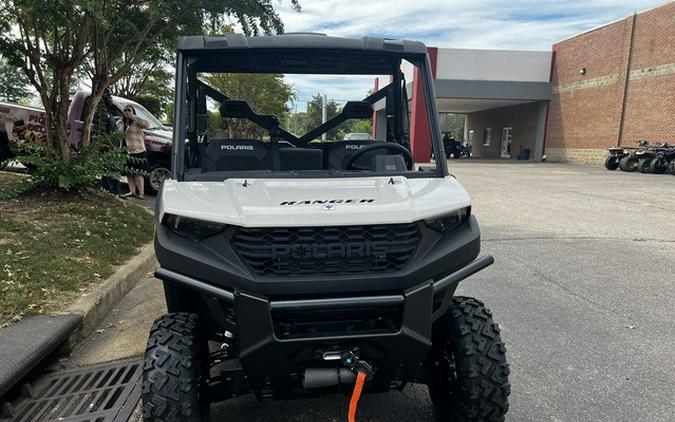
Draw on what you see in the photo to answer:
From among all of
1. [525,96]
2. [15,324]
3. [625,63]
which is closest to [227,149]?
[15,324]

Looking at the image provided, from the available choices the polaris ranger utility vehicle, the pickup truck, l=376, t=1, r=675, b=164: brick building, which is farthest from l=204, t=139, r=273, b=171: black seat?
l=376, t=1, r=675, b=164: brick building

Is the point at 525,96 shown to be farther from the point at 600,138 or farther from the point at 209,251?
the point at 209,251

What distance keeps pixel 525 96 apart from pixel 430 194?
30.5 m

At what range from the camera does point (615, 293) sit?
4.89 m

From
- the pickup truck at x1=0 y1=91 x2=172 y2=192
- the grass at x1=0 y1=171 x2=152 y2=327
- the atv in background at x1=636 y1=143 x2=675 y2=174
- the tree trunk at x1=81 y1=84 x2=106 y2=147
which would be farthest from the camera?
the atv in background at x1=636 y1=143 x2=675 y2=174

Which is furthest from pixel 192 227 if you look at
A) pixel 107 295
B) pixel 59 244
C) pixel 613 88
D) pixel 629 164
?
pixel 613 88

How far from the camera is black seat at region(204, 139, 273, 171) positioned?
10.1ft

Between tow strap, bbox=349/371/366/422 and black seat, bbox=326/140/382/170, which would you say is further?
black seat, bbox=326/140/382/170

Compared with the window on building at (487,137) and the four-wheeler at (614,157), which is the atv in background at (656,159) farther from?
the window on building at (487,137)

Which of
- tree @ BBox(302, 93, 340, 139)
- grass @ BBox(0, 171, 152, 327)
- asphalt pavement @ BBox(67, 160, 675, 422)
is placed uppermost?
tree @ BBox(302, 93, 340, 139)

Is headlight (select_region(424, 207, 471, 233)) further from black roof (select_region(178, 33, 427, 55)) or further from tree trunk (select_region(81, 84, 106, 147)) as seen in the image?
tree trunk (select_region(81, 84, 106, 147))

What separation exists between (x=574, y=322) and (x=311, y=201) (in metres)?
3.07

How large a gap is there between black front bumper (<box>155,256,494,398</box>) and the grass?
8.02ft

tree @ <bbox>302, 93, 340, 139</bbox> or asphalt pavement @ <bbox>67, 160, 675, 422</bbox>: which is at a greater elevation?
tree @ <bbox>302, 93, 340, 139</bbox>
